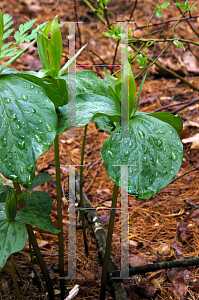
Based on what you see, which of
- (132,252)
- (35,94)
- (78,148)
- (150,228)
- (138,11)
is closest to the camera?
(35,94)

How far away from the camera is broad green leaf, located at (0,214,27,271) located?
2.45 feet

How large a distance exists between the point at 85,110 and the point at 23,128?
179 millimetres

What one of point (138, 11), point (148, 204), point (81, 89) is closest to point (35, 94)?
point (81, 89)

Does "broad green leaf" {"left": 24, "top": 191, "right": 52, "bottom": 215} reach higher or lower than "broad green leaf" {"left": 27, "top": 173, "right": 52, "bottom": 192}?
lower

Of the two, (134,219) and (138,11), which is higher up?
(138,11)

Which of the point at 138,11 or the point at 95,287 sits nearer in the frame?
the point at 95,287

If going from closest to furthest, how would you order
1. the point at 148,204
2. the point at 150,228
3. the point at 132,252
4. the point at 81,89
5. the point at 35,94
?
the point at 35,94 < the point at 81,89 < the point at 132,252 < the point at 150,228 < the point at 148,204

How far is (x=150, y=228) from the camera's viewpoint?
56.2 inches

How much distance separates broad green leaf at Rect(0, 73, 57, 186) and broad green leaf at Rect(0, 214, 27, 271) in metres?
0.20

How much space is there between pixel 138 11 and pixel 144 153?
10.6ft

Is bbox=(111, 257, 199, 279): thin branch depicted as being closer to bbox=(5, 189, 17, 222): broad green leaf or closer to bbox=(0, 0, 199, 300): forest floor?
Answer: bbox=(0, 0, 199, 300): forest floor

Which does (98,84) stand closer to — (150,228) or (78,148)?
(150,228)

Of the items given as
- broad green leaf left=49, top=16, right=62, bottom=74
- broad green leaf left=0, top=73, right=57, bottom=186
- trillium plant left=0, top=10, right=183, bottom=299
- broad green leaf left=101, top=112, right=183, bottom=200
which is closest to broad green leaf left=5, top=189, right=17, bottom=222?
trillium plant left=0, top=10, right=183, bottom=299

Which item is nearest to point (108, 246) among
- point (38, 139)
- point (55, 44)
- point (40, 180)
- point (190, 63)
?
point (40, 180)
